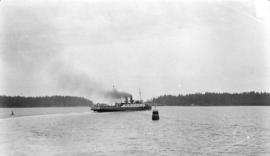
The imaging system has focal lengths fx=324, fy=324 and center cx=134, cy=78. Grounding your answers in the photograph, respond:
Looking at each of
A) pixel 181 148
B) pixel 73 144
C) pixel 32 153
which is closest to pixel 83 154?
pixel 32 153

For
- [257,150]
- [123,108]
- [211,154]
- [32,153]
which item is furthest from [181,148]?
[123,108]

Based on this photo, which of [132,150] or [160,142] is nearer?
[132,150]

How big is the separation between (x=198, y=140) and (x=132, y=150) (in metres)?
9.83

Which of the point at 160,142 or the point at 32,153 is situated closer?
the point at 32,153

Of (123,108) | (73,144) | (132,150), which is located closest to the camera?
(132,150)

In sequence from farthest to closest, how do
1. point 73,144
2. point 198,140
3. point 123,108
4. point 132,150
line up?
1. point 123,108
2. point 198,140
3. point 73,144
4. point 132,150

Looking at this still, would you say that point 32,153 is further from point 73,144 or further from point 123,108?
point 123,108

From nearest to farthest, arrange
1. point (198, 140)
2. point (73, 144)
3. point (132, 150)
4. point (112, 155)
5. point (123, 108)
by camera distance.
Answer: point (112, 155), point (132, 150), point (73, 144), point (198, 140), point (123, 108)

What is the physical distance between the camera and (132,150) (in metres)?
29.9

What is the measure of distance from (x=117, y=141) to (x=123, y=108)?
79.0 meters

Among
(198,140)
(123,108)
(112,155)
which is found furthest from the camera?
(123,108)

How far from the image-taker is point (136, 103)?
121188 mm

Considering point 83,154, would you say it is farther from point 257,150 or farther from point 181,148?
point 257,150

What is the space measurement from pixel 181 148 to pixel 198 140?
18.9 ft
